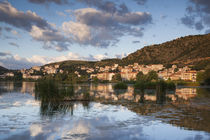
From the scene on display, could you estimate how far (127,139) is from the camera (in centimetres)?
1223

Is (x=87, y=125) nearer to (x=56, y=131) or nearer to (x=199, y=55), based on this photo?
(x=56, y=131)

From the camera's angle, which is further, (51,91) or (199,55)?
(199,55)

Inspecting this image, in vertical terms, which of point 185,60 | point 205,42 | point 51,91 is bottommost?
point 51,91

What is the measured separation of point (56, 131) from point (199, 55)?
185 meters

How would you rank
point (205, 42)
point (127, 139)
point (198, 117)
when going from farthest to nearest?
1. point (205, 42)
2. point (198, 117)
3. point (127, 139)

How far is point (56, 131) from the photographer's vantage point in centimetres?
1368

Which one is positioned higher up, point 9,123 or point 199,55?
point 199,55

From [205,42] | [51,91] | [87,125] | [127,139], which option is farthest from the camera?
[205,42]

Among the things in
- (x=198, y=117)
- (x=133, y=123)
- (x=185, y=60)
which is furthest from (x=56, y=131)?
(x=185, y=60)

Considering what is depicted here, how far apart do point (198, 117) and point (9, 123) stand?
13.8 meters

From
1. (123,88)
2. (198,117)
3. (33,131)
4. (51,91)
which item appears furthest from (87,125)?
(123,88)

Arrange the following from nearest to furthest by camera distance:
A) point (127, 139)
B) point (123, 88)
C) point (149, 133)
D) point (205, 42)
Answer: point (127, 139) → point (149, 133) → point (123, 88) → point (205, 42)

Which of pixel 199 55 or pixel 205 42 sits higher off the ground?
pixel 205 42

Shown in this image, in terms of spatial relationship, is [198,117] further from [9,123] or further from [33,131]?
[9,123]
